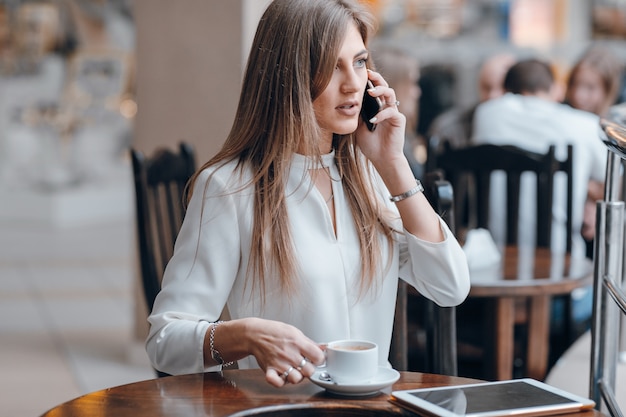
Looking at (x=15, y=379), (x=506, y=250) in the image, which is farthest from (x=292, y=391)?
(x=15, y=379)

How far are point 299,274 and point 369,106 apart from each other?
0.32 m

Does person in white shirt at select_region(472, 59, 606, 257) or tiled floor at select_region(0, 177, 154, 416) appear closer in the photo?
person in white shirt at select_region(472, 59, 606, 257)

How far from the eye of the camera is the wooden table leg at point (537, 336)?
2.92 metres

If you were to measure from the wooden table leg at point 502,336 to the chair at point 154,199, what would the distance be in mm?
939

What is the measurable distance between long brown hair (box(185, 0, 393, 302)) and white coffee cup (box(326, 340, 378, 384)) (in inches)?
12.5

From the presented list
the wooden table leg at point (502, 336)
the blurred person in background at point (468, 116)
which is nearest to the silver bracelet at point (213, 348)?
the wooden table leg at point (502, 336)

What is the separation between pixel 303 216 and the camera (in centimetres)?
175

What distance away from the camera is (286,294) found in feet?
5.58

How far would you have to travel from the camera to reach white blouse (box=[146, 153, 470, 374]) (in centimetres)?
166

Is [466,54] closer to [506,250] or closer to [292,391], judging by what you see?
[506,250]

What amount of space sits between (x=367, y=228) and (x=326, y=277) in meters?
0.12

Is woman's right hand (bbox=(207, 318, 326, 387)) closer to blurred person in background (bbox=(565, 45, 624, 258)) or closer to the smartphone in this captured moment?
the smartphone

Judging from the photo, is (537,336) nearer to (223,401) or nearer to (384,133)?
(384,133)

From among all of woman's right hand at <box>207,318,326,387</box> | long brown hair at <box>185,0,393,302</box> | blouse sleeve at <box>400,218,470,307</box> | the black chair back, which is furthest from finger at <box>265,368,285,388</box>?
the black chair back
